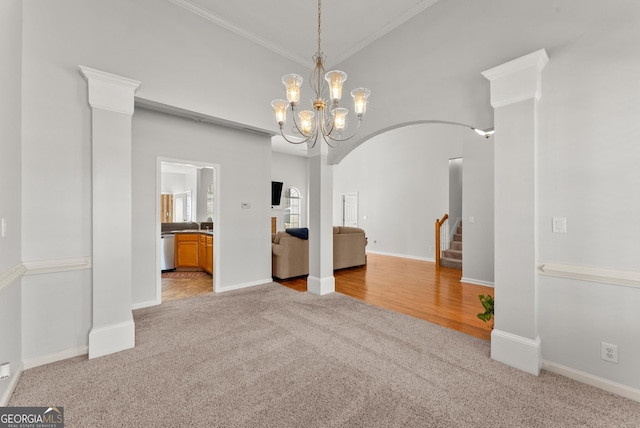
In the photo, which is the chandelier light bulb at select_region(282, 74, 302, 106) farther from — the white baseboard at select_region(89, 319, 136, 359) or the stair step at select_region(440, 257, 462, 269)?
the stair step at select_region(440, 257, 462, 269)

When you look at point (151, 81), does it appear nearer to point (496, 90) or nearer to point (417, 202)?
point (496, 90)

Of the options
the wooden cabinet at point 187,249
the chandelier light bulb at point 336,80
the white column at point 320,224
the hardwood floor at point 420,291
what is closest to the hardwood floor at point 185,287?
the wooden cabinet at point 187,249

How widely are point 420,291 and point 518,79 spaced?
340 centimetres

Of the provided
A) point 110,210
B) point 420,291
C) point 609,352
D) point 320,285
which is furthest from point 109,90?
point 420,291

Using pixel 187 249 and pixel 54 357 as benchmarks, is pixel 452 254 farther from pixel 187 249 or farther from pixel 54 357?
pixel 54 357

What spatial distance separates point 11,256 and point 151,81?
7.30 ft

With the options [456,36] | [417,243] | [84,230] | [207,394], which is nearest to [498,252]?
[456,36]

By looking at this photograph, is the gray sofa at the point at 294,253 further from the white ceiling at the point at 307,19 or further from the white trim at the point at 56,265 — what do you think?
the white ceiling at the point at 307,19

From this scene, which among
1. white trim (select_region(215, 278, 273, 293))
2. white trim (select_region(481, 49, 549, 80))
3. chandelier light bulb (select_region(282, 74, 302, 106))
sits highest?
white trim (select_region(481, 49, 549, 80))

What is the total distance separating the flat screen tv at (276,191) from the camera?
9641 mm

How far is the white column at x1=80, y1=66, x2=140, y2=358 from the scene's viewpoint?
8.46 feet

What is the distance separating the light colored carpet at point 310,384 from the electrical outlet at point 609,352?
0.82ft

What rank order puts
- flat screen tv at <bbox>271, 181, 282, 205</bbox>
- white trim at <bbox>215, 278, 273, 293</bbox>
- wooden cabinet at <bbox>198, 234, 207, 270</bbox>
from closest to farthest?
white trim at <bbox>215, 278, 273, 293</bbox>, wooden cabinet at <bbox>198, 234, 207, 270</bbox>, flat screen tv at <bbox>271, 181, 282, 205</bbox>

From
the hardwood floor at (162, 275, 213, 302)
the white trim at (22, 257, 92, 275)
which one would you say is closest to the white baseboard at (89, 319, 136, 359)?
the white trim at (22, 257, 92, 275)
